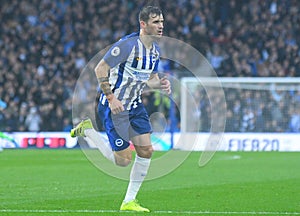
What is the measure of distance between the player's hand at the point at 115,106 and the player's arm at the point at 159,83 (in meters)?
0.93

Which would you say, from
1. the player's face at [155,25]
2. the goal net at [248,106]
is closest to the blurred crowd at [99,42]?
the goal net at [248,106]

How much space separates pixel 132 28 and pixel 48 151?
7752mm

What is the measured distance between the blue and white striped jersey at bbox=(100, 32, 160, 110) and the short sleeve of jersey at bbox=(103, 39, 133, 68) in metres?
0.04

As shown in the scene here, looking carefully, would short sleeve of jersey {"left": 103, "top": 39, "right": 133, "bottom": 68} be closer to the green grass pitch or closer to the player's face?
the player's face

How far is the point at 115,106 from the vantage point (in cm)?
952

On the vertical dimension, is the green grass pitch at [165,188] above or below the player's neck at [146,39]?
below

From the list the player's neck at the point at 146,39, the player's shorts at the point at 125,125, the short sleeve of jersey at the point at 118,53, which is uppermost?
the player's neck at the point at 146,39

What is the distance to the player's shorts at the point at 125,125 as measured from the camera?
33.2 feet

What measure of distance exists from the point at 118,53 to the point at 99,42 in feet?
69.5

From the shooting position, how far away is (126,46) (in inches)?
388

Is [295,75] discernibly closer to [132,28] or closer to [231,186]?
[132,28]

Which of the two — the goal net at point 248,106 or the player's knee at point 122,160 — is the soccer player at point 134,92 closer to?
the player's knee at point 122,160

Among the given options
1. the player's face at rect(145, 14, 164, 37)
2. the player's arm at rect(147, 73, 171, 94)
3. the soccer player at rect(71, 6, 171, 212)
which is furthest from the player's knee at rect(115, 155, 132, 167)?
the player's face at rect(145, 14, 164, 37)

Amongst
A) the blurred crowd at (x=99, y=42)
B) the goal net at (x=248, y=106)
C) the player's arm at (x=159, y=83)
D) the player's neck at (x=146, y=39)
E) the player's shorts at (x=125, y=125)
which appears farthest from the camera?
the blurred crowd at (x=99, y=42)
